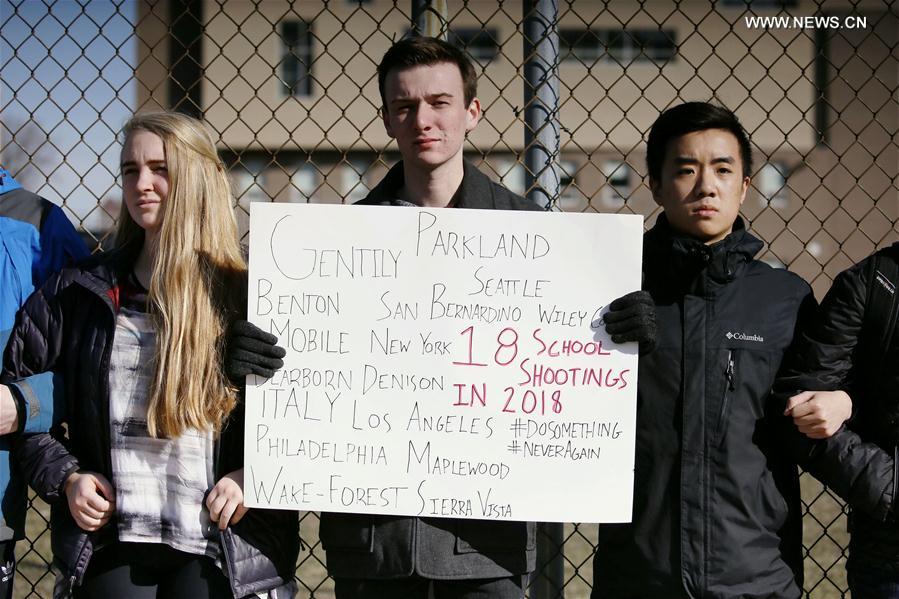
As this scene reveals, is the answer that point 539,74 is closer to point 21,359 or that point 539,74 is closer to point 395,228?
point 395,228

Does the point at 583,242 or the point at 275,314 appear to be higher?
the point at 583,242

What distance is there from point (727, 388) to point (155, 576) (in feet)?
5.26

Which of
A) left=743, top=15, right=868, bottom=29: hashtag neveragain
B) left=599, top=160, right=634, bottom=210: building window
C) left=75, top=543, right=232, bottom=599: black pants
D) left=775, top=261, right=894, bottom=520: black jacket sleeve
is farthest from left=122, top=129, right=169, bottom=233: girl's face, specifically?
left=599, top=160, right=634, bottom=210: building window

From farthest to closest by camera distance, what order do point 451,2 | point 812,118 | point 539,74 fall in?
point 812,118 < point 451,2 < point 539,74

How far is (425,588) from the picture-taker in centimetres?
236

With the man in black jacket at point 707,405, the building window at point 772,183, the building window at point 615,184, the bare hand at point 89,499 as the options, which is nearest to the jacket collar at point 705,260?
the man in black jacket at point 707,405

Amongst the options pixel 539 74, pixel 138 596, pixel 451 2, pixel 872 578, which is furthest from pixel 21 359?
pixel 451 2

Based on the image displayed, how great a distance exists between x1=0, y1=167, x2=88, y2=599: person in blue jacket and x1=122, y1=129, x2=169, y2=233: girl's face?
411mm

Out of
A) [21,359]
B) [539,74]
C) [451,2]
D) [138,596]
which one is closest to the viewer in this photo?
[138,596]

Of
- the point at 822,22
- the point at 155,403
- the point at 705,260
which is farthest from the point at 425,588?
the point at 822,22

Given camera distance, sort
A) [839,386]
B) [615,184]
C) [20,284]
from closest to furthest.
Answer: [839,386]
[20,284]
[615,184]

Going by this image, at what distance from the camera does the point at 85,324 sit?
2.38 metres

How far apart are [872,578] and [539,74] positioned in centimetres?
176

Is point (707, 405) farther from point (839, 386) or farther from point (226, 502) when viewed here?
point (226, 502)
